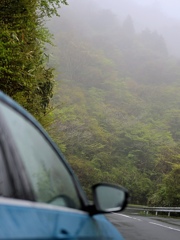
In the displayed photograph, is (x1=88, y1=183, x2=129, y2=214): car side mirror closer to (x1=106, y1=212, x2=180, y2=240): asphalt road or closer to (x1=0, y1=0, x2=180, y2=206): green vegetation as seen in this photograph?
(x1=0, y1=0, x2=180, y2=206): green vegetation

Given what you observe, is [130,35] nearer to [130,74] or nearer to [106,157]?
[130,74]

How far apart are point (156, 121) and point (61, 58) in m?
23.5

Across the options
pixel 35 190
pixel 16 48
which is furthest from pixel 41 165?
pixel 16 48

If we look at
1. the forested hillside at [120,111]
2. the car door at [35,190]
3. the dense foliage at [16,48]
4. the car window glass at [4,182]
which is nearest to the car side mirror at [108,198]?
the car door at [35,190]

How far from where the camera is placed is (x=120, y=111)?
7412 centimetres

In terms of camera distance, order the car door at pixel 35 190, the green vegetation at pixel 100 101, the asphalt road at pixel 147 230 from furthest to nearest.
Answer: the green vegetation at pixel 100 101 < the asphalt road at pixel 147 230 < the car door at pixel 35 190

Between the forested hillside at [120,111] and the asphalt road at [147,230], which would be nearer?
the asphalt road at [147,230]

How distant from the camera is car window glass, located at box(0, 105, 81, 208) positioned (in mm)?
1845

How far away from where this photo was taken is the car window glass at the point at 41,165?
184 cm

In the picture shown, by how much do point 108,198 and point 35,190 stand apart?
640mm

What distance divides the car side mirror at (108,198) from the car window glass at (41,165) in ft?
0.34

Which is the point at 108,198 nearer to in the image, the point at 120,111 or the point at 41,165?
the point at 41,165

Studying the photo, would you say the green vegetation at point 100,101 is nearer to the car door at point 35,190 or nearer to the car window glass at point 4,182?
the car door at point 35,190

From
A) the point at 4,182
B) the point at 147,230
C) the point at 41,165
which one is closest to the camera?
the point at 4,182
